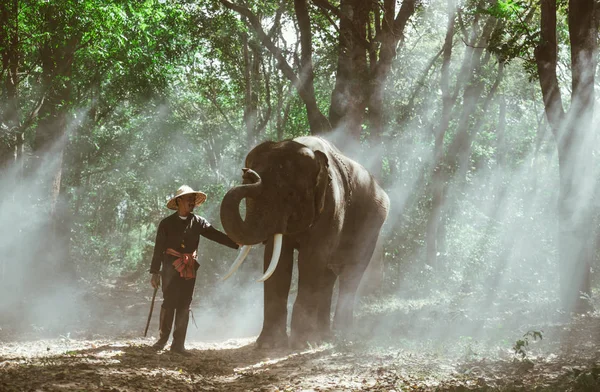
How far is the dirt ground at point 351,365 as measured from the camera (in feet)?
20.5

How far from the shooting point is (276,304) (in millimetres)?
9766

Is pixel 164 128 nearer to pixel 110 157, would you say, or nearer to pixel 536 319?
pixel 110 157

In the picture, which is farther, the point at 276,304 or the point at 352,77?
the point at 352,77

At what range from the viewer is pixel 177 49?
1912 centimetres

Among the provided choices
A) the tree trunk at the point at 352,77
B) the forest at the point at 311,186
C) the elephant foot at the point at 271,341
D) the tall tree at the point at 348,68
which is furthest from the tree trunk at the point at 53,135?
the elephant foot at the point at 271,341

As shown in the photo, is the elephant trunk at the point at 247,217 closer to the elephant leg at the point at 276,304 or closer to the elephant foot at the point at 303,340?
the elephant leg at the point at 276,304

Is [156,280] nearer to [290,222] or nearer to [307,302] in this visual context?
[290,222]

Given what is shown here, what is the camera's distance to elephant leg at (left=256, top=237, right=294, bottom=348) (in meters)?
9.70

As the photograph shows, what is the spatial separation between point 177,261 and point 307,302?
6.94 ft

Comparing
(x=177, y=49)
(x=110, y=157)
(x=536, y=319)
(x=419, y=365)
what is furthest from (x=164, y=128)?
(x=419, y=365)

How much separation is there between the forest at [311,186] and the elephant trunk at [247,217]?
26cm

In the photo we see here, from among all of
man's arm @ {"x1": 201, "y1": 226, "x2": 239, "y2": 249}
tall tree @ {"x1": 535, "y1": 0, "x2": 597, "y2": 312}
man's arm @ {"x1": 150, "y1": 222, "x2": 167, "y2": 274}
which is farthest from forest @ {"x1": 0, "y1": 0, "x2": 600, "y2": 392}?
man's arm @ {"x1": 150, "y1": 222, "x2": 167, "y2": 274}

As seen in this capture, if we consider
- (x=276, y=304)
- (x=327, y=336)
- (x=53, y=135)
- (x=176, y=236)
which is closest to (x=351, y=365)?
(x=276, y=304)

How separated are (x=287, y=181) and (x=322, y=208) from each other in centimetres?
75
